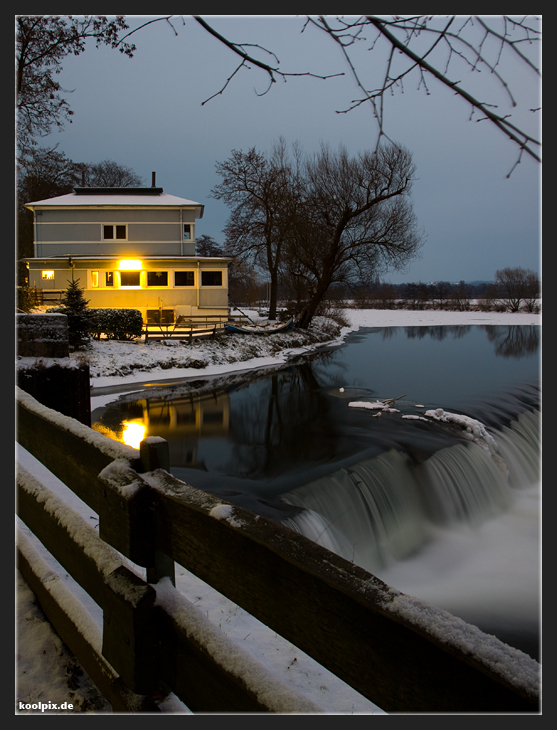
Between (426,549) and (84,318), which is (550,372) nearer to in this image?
(426,549)

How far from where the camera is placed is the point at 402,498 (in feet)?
25.5

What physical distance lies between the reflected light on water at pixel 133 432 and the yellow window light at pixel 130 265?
1628 centimetres

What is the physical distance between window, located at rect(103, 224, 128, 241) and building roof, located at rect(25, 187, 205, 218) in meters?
1.18

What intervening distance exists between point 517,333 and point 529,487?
79.0ft

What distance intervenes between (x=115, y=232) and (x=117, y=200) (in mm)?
1882

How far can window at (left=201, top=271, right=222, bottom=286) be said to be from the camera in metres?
26.2

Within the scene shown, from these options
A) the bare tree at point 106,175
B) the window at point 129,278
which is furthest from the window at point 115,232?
the bare tree at point 106,175

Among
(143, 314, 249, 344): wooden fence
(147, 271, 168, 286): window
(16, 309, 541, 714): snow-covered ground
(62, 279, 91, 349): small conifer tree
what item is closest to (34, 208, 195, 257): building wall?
(147, 271, 168, 286): window

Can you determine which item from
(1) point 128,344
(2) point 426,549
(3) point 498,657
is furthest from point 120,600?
(1) point 128,344

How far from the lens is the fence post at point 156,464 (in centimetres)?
156

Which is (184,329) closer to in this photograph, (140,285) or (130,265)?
(140,285)

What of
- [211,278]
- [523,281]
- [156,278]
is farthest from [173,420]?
[156,278]

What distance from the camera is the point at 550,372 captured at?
2.40 m

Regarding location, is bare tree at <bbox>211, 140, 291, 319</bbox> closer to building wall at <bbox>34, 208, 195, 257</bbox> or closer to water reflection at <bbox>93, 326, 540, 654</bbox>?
building wall at <bbox>34, 208, 195, 257</bbox>
